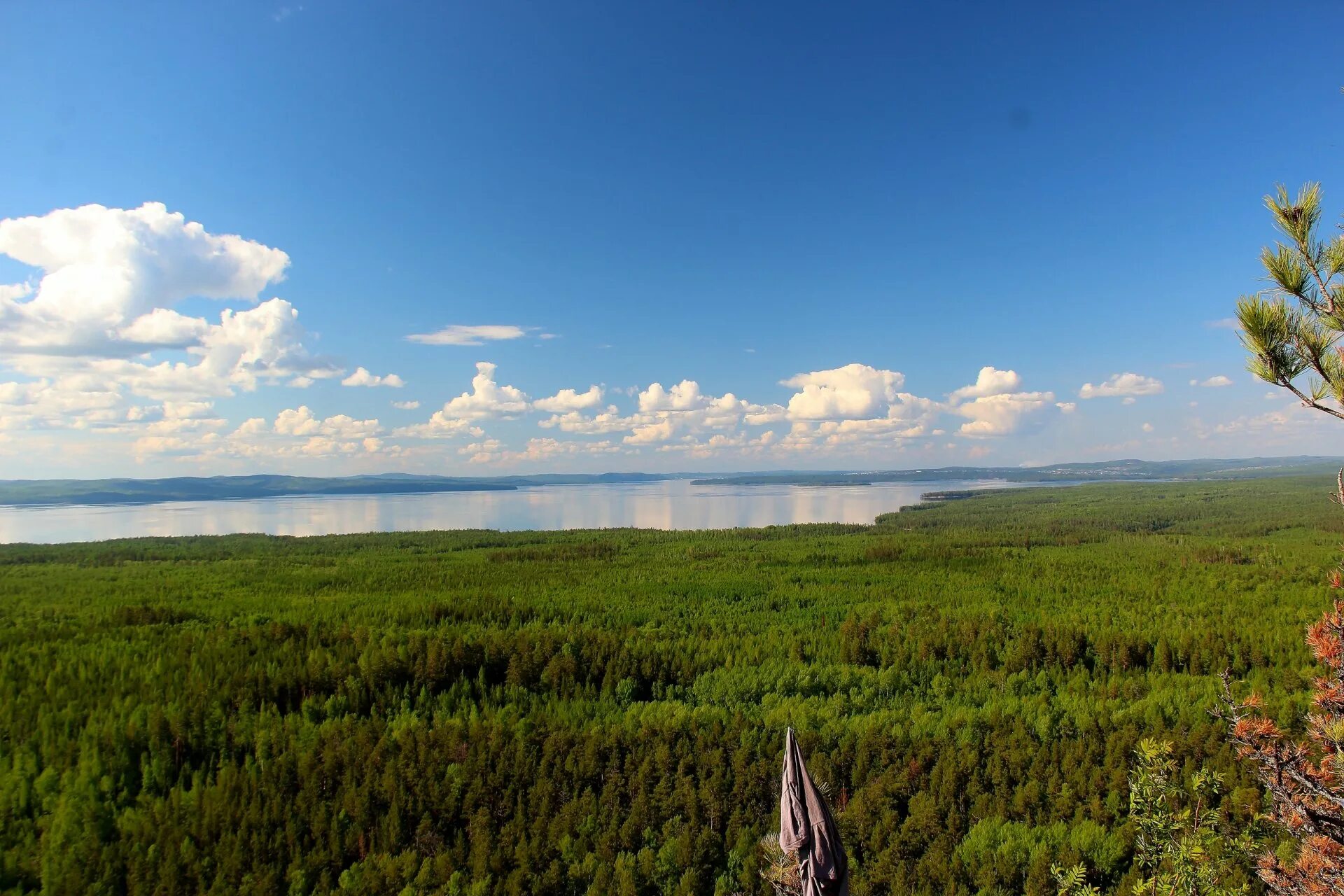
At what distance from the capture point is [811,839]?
3.85 meters

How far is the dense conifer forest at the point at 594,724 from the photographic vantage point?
11.4m

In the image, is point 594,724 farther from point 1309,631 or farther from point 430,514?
point 430,514

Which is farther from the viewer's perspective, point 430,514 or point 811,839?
point 430,514

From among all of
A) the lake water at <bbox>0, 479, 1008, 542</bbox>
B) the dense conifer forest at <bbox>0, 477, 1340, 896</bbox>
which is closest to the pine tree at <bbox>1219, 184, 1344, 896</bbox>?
the dense conifer forest at <bbox>0, 477, 1340, 896</bbox>

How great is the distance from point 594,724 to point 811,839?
14015 mm

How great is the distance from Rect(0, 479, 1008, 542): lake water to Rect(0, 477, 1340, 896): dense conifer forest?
192 feet

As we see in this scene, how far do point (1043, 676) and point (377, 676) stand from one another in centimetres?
2041

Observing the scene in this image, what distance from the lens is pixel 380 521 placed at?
107688 millimetres

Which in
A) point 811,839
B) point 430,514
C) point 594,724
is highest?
point 811,839

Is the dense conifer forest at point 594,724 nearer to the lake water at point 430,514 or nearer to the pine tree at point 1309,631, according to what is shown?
the pine tree at point 1309,631

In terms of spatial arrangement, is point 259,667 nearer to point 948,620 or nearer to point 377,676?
point 377,676

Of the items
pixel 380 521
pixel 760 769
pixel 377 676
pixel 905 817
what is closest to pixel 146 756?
pixel 377 676

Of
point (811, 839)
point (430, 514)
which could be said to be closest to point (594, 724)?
point (811, 839)

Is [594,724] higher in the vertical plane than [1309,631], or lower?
lower
